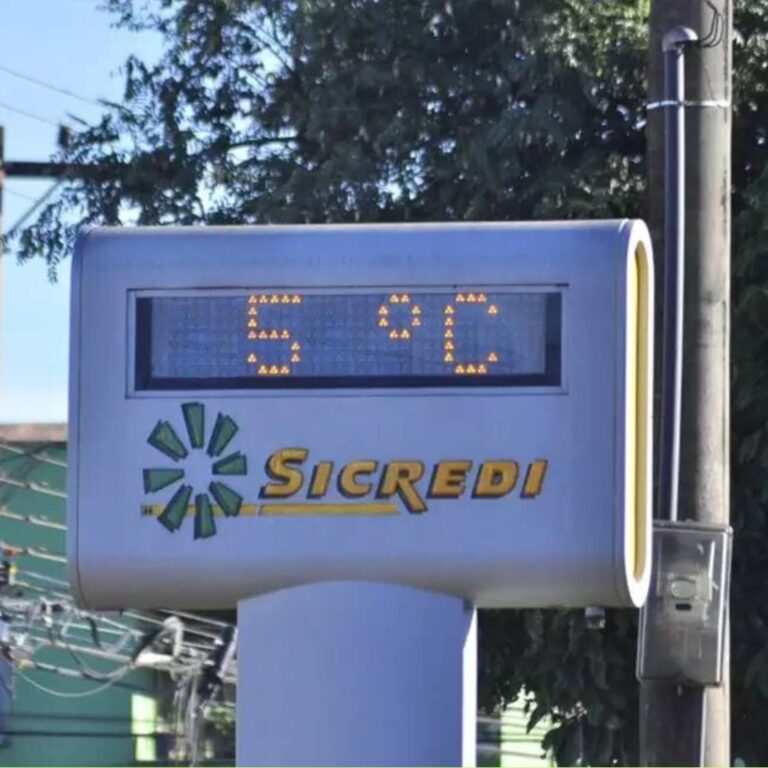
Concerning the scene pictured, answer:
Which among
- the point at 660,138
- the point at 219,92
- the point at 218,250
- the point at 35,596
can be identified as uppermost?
the point at 219,92

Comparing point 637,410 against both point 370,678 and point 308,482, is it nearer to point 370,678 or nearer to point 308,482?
point 308,482

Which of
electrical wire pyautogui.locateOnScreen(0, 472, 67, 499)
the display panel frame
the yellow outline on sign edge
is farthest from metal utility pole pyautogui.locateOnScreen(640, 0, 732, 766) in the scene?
electrical wire pyautogui.locateOnScreen(0, 472, 67, 499)

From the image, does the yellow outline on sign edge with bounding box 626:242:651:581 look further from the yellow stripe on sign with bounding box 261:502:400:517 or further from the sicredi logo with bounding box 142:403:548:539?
the yellow stripe on sign with bounding box 261:502:400:517

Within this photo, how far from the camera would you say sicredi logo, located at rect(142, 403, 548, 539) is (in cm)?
597

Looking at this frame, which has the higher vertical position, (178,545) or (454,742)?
(178,545)

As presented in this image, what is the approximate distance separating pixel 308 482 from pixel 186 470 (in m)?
0.37

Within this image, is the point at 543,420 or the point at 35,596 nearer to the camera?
the point at 543,420

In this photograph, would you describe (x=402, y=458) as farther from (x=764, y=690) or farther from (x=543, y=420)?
(x=764, y=690)

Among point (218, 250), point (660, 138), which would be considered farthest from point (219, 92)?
point (218, 250)

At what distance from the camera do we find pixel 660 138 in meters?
7.94

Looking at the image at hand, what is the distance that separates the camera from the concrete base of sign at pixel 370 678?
5.98 m

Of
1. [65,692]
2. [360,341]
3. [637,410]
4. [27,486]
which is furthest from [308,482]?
[65,692]

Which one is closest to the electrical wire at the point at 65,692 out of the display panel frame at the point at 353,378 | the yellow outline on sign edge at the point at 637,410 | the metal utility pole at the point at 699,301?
the metal utility pole at the point at 699,301

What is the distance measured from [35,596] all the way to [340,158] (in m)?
12.2
